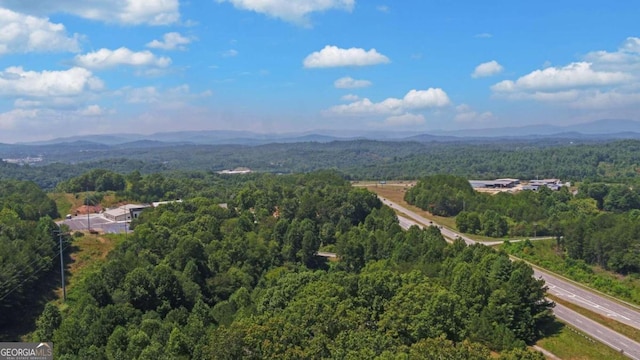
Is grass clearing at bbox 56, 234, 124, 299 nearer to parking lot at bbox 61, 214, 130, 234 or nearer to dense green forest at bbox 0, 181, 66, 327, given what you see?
dense green forest at bbox 0, 181, 66, 327

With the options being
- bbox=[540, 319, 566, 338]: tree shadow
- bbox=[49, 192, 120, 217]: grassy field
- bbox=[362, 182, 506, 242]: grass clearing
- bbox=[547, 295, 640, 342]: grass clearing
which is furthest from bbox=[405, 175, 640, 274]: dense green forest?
bbox=[49, 192, 120, 217]: grassy field

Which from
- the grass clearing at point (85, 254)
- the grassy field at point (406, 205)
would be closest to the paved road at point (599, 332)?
the grassy field at point (406, 205)

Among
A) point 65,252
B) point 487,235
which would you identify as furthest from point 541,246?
point 65,252

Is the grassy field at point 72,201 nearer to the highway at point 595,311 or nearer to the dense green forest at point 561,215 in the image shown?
the dense green forest at point 561,215

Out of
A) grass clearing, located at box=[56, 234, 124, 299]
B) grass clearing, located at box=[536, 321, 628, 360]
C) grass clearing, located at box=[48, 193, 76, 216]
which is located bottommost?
grass clearing, located at box=[536, 321, 628, 360]

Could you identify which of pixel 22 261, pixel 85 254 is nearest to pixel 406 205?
pixel 85 254

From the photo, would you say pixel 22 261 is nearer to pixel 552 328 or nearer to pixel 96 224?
pixel 96 224
